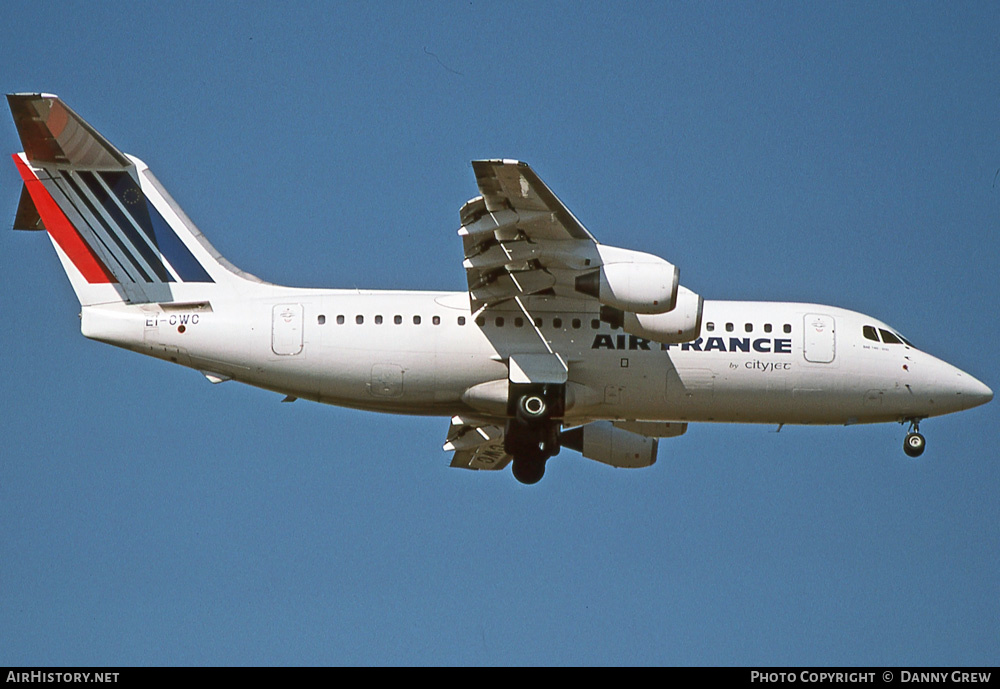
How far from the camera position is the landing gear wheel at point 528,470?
18.5 m

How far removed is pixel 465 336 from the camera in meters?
17.7

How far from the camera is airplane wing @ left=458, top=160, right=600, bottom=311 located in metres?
15.7

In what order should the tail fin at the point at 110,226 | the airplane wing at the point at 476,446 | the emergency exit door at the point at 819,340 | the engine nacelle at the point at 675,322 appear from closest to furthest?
the engine nacelle at the point at 675,322 < the tail fin at the point at 110,226 < the emergency exit door at the point at 819,340 < the airplane wing at the point at 476,446

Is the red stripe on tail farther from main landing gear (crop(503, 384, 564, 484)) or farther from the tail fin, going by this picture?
main landing gear (crop(503, 384, 564, 484))

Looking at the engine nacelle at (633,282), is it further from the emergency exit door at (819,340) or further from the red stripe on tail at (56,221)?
the red stripe on tail at (56,221)

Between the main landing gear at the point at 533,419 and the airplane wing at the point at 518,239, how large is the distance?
1250 millimetres

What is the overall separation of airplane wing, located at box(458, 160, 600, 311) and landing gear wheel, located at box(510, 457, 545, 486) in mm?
2308

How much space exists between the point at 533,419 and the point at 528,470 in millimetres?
1262

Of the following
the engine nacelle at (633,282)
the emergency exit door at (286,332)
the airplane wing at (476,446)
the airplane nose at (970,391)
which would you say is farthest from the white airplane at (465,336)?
the airplane wing at (476,446)

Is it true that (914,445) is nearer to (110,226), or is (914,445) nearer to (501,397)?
(501,397)

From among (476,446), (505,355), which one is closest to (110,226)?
(505,355)

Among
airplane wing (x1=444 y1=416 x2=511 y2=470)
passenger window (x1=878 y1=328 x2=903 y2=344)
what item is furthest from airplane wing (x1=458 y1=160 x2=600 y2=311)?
passenger window (x1=878 y1=328 x2=903 y2=344)

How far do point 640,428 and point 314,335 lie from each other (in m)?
5.03
